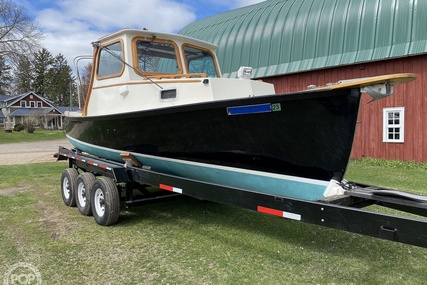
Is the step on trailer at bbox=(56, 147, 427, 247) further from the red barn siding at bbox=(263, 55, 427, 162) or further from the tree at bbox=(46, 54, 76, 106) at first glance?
the tree at bbox=(46, 54, 76, 106)

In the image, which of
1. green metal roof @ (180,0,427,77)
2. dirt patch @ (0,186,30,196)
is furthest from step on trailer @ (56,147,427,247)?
green metal roof @ (180,0,427,77)

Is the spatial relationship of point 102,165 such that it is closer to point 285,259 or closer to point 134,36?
point 134,36

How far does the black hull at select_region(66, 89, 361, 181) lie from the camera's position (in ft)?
9.73

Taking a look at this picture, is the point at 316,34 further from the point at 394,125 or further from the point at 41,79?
the point at 41,79

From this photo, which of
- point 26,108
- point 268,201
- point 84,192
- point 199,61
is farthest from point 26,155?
point 26,108

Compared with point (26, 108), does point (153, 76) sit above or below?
below

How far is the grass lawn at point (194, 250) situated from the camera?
3.29m

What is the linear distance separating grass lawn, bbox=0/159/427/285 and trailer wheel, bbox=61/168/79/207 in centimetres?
18

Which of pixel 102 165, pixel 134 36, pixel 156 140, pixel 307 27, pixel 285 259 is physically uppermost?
pixel 307 27

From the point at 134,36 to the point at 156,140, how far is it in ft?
5.52

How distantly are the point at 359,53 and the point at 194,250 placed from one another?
9753 millimetres

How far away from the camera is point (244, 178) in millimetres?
3730

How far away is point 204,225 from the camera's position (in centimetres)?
487

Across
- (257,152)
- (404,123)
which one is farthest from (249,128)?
(404,123)
